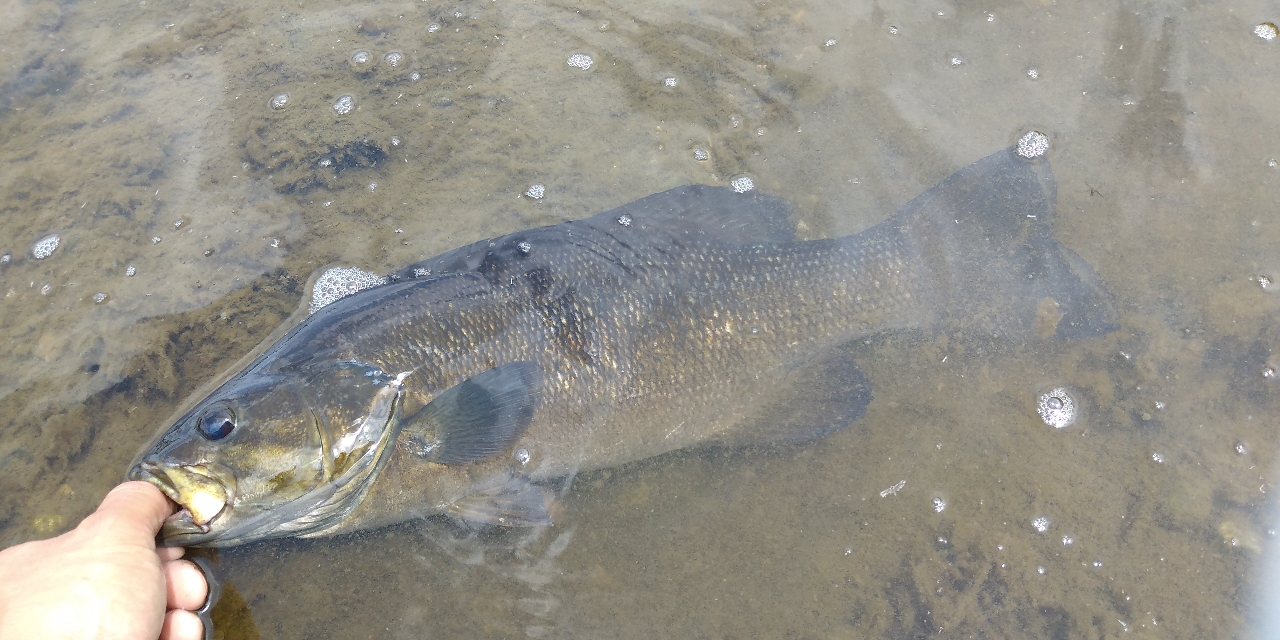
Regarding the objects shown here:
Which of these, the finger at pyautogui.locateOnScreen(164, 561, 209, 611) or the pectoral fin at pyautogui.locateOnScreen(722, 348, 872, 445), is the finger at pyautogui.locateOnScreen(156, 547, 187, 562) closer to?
the finger at pyautogui.locateOnScreen(164, 561, 209, 611)

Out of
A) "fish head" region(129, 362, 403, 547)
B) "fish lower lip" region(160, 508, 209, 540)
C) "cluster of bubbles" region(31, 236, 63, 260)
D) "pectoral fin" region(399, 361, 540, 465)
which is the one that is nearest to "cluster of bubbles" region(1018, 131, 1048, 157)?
"pectoral fin" region(399, 361, 540, 465)

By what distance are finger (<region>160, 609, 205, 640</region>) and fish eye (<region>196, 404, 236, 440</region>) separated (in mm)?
710

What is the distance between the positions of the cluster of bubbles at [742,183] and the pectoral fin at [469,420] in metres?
1.89

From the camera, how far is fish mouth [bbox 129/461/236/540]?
8.93 feet

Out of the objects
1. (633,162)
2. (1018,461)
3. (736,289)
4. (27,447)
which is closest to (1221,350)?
(1018,461)

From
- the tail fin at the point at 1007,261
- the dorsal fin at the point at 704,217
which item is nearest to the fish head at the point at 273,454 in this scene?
the dorsal fin at the point at 704,217

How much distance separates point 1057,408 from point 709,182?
2.28 metres

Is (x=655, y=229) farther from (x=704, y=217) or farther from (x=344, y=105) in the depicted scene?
(x=344, y=105)

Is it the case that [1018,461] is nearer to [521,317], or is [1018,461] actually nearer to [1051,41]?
[521,317]

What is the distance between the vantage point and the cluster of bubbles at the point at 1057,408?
3.47 metres

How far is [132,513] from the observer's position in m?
2.54

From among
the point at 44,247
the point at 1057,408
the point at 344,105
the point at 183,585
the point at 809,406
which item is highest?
the point at 344,105

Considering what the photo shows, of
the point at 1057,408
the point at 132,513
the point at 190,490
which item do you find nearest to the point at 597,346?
the point at 190,490

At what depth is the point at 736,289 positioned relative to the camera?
3.43 metres
